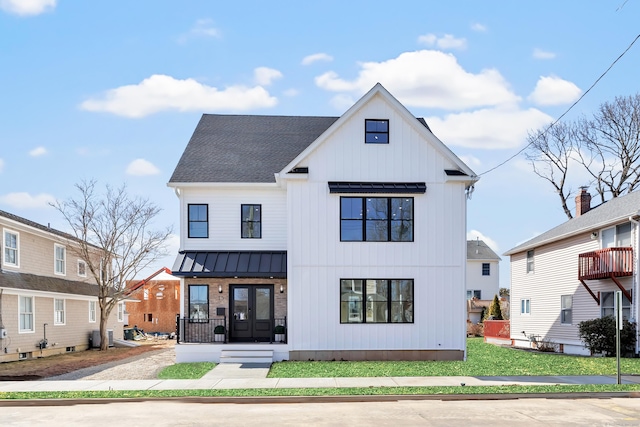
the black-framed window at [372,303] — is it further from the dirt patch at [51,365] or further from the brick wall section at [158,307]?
the brick wall section at [158,307]

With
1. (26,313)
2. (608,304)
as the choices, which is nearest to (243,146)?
(26,313)

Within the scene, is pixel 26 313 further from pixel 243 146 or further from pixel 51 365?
pixel 243 146

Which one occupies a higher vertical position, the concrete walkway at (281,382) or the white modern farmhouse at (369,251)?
the white modern farmhouse at (369,251)

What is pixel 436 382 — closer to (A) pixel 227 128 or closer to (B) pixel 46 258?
(A) pixel 227 128

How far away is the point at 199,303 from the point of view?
2384 centimetres

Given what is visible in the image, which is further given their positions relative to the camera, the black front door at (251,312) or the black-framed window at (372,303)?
the black front door at (251,312)

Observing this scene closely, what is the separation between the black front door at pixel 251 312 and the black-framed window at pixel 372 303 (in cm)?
329

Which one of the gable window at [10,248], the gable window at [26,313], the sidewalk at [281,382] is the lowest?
the sidewalk at [281,382]

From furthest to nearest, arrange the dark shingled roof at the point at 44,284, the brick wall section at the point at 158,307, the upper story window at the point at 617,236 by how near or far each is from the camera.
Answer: the brick wall section at the point at 158,307 → the dark shingled roof at the point at 44,284 → the upper story window at the point at 617,236

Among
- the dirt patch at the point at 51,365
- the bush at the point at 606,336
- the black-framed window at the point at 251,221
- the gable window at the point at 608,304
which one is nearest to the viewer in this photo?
the dirt patch at the point at 51,365

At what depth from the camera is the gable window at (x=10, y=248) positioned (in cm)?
2636

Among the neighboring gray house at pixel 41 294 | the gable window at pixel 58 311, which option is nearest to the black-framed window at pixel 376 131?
the neighboring gray house at pixel 41 294

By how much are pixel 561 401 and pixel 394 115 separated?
11.5 meters

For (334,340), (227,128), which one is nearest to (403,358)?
(334,340)
